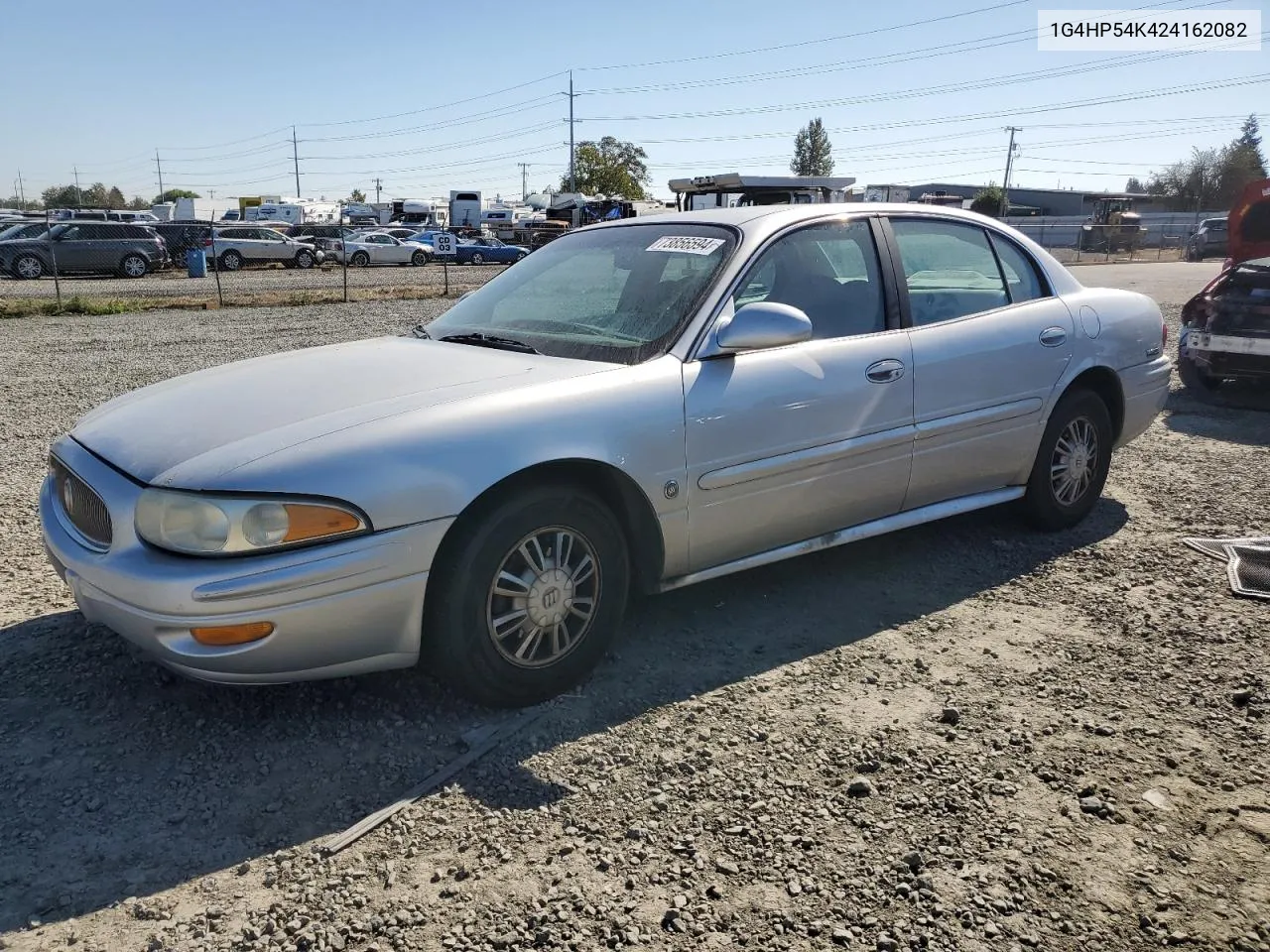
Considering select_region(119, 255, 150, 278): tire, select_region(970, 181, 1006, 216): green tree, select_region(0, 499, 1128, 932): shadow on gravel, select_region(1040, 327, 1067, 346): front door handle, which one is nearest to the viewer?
select_region(0, 499, 1128, 932): shadow on gravel

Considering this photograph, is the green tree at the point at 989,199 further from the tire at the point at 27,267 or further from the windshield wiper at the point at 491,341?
the windshield wiper at the point at 491,341

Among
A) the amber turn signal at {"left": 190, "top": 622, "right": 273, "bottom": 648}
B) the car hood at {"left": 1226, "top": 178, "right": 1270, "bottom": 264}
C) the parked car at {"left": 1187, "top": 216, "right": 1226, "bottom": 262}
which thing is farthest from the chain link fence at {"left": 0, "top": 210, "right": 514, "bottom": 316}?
the parked car at {"left": 1187, "top": 216, "right": 1226, "bottom": 262}

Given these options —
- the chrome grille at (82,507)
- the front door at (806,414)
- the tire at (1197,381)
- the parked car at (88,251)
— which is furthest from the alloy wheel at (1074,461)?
the parked car at (88,251)

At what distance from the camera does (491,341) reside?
12.5 ft

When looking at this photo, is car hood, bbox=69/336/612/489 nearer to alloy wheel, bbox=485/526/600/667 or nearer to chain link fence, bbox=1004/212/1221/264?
alloy wheel, bbox=485/526/600/667

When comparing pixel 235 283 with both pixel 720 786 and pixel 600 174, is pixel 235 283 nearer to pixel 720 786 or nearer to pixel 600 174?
pixel 720 786

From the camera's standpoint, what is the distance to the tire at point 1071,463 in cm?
473

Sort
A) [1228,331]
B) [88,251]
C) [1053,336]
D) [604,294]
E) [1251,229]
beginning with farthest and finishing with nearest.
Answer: [88,251], [1251,229], [1228,331], [1053,336], [604,294]

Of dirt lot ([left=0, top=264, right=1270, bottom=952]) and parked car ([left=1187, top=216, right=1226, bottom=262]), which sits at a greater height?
parked car ([left=1187, top=216, right=1226, bottom=262])

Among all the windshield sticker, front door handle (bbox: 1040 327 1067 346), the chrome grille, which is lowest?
the chrome grille

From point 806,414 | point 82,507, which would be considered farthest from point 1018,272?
point 82,507

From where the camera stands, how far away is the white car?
35.0 metres

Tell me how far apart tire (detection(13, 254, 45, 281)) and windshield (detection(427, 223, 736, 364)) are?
24829mm

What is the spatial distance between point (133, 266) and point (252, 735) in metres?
27.1
